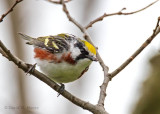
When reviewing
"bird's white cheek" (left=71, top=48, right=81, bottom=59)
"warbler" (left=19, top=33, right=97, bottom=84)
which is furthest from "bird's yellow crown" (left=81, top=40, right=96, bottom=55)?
"bird's white cheek" (left=71, top=48, right=81, bottom=59)

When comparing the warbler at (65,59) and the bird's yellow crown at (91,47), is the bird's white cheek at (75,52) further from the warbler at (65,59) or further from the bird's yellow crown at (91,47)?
the bird's yellow crown at (91,47)

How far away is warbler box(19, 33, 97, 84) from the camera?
5.20 metres

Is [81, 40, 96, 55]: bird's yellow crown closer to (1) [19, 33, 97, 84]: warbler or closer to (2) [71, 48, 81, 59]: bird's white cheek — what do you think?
(1) [19, 33, 97, 84]: warbler

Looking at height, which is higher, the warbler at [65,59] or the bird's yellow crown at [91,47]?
the bird's yellow crown at [91,47]

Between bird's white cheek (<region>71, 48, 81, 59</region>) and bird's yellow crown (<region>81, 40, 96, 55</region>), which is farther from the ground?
bird's yellow crown (<region>81, 40, 96, 55</region>)

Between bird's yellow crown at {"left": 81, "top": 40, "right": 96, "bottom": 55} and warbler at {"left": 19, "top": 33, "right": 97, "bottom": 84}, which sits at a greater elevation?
bird's yellow crown at {"left": 81, "top": 40, "right": 96, "bottom": 55}

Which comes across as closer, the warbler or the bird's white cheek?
the warbler

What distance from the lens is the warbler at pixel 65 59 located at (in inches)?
205

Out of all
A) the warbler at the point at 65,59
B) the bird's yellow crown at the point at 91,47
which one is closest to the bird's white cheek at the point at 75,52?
the warbler at the point at 65,59

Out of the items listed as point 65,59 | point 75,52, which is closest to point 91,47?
point 75,52

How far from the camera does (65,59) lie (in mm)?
5305

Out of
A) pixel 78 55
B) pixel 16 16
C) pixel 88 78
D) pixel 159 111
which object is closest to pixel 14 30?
pixel 16 16

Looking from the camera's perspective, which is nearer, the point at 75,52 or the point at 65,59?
the point at 65,59

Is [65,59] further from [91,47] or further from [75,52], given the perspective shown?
[91,47]
